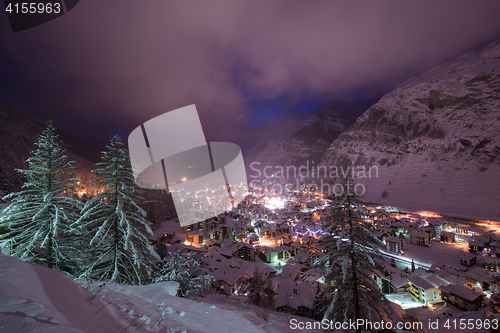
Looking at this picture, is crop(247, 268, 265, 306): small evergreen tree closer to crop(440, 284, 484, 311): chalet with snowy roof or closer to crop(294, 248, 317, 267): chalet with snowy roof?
crop(294, 248, 317, 267): chalet with snowy roof

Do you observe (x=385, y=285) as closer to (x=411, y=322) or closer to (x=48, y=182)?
(x=411, y=322)

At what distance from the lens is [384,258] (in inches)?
273

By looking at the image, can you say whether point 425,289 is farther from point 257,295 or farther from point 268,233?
point 268,233

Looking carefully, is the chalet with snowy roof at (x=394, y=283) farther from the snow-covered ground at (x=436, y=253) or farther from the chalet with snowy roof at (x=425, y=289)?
the snow-covered ground at (x=436, y=253)

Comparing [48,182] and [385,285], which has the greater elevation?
[48,182]

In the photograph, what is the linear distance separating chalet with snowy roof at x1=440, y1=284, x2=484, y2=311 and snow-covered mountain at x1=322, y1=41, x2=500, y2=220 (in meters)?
46.1

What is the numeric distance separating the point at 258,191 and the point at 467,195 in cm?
7937

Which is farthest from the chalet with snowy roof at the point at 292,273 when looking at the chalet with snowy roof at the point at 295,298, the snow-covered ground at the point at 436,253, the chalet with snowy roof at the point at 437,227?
the chalet with snowy roof at the point at 437,227

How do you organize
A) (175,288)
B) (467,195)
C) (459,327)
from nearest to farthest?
1. (175,288)
2. (459,327)
3. (467,195)

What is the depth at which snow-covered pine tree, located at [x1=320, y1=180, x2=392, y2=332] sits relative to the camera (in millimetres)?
7379

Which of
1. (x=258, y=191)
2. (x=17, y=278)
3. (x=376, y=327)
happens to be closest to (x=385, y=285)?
(x=376, y=327)

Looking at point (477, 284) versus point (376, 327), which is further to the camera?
point (477, 284)

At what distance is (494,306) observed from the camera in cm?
1380

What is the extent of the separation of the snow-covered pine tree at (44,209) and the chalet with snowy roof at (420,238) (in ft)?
170
